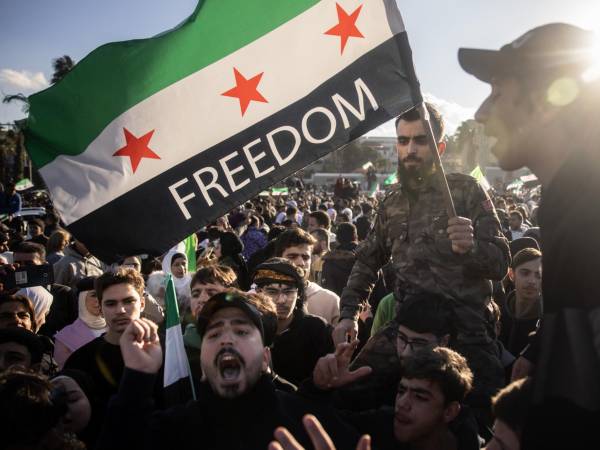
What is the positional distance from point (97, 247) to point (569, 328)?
9.10 feet

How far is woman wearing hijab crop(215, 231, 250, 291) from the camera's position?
24.0ft

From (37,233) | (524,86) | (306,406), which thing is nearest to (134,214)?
(306,406)

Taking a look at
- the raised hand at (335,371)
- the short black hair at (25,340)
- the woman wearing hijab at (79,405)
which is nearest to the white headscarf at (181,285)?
the short black hair at (25,340)

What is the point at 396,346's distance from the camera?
3.36 metres

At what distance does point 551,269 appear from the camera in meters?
1.46

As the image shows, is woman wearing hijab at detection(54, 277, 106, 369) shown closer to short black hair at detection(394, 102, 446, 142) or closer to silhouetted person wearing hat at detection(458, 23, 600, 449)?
short black hair at detection(394, 102, 446, 142)

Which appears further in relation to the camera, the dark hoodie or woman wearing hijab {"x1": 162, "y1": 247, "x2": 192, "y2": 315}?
the dark hoodie

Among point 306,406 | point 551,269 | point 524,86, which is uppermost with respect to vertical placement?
point 524,86

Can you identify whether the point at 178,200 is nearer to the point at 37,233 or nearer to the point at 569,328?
the point at 569,328

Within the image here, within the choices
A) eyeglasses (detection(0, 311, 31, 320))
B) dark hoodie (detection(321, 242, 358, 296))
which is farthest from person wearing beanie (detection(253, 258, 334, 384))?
dark hoodie (detection(321, 242, 358, 296))

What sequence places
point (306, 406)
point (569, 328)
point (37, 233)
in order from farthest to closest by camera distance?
1. point (37, 233)
2. point (306, 406)
3. point (569, 328)

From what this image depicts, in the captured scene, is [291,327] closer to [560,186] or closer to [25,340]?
[25,340]

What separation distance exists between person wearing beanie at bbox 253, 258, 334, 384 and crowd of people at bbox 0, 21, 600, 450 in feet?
0.03

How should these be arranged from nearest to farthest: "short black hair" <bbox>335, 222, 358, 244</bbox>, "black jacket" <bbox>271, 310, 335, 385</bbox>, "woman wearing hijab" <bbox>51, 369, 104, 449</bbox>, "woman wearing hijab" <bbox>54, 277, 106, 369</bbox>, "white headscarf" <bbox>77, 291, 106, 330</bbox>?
"woman wearing hijab" <bbox>51, 369, 104, 449</bbox> < "black jacket" <bbox>271, 310, 335, 385</bbox> < "woman wearing hijab" <bbox>54, 277, 106, 369</bbox> < "white headscarf" <bbox>77, 291, 106, 330</bbox> < "short black hair" <bbox>335, 222, 358, 244</bbox>
